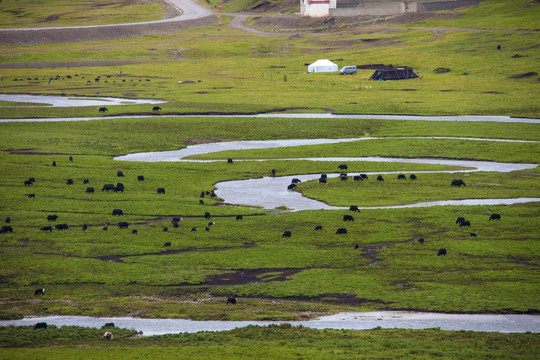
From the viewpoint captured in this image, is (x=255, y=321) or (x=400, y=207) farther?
(x=400, y=207)

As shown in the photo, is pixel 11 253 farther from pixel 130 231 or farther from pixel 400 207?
pixel 400 207

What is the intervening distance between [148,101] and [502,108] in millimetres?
49313

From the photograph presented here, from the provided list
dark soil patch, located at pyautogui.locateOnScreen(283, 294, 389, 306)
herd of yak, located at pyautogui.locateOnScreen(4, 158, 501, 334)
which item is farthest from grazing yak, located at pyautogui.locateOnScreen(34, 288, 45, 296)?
dark soil patch, located at pyautogui.locateOnScreen(283, 294, 389, 306)

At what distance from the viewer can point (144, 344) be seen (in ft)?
80.2

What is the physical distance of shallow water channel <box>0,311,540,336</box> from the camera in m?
26.4

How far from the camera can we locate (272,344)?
79.5 feet

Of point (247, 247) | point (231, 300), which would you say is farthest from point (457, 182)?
point (231, 300)

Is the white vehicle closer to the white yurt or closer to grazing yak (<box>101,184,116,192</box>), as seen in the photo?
the white yurt

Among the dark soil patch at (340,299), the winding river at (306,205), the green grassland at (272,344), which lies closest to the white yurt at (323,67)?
the winding river at (306,205)

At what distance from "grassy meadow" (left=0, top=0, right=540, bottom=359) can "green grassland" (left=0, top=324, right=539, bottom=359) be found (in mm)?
95

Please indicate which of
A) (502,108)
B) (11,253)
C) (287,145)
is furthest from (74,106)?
(11,253)

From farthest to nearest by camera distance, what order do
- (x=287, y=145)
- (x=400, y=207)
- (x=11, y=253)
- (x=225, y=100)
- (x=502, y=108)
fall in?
1. (x=225, y=100)
2. (x=502, y=108)
3. (x=287, y=145)
4. (x=400, y=207)
5. (x=11, y=253)

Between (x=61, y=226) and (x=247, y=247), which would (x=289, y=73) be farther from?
(x=247, y=247)

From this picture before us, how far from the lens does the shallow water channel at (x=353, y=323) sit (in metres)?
26.4
